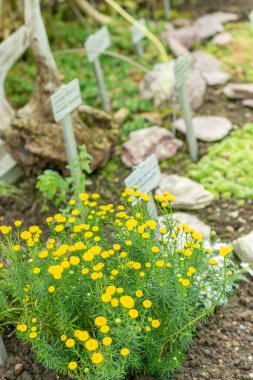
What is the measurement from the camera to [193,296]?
2.46 metres

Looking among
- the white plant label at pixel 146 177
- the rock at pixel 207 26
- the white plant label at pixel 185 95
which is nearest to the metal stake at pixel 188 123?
the white plant label at pixel 185 95

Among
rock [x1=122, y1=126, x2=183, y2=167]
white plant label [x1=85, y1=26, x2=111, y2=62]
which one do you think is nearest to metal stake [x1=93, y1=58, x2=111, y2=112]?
white plant label [x1=85, y1=26, x2=111, y2=62]

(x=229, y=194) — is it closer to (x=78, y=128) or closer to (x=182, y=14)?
(x=78, y=128)

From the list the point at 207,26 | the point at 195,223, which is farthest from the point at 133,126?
the point at 207,26

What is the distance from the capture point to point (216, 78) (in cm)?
557

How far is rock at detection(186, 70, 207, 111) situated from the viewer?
519cm

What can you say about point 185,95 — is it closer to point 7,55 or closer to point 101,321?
point 7,55

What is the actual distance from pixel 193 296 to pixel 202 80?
3405 mm

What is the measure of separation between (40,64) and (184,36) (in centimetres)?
273

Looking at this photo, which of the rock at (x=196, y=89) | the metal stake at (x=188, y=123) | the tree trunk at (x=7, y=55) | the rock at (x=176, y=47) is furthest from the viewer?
the rock at (x=176, y=47)

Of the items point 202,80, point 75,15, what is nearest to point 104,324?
point 202,80

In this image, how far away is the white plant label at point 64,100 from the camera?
358 centimetres

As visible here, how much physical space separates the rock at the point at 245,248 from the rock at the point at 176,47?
313 cm

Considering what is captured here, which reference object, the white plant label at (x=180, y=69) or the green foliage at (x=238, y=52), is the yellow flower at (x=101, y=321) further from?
the green foliage at (x=238, y=52)
